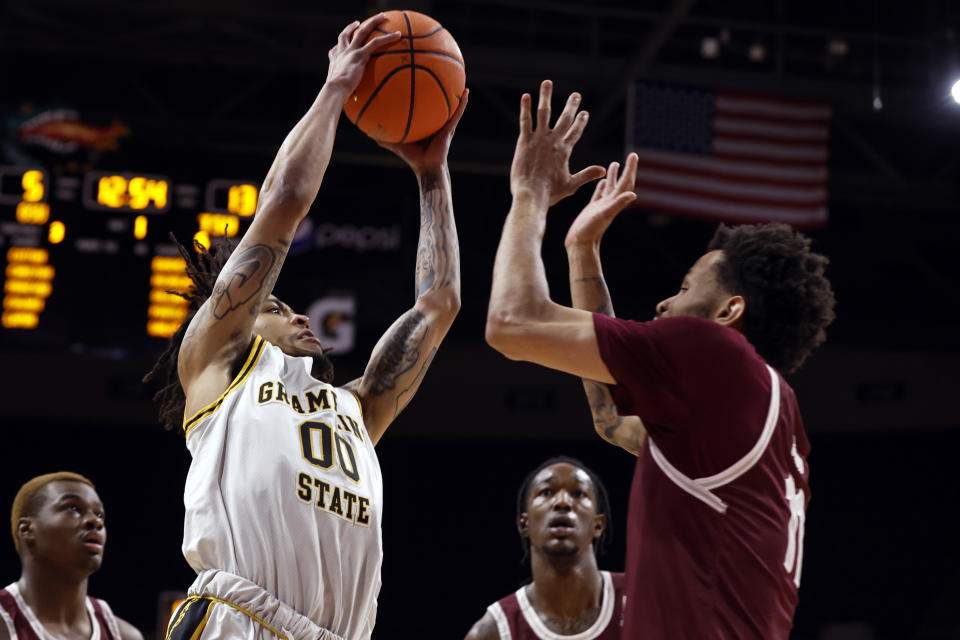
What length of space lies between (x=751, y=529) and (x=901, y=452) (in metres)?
11.0

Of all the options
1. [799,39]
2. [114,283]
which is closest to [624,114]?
[799,39]

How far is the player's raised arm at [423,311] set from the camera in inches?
130

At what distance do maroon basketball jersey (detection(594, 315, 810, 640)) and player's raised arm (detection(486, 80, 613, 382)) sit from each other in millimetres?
65

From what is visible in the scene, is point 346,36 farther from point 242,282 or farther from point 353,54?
point 242,282

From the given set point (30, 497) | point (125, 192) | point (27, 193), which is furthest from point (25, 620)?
point (27, 193)

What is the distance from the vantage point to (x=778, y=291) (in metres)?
2.62

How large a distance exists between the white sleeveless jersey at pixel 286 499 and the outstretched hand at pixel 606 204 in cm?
83

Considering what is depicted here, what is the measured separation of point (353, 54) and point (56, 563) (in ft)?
8.61

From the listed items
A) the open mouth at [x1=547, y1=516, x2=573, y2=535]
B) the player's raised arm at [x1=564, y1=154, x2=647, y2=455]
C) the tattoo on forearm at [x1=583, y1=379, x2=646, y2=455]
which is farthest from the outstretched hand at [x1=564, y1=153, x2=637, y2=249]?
the open mouth at [x1=547, y1=516, x2=573, y2=535]

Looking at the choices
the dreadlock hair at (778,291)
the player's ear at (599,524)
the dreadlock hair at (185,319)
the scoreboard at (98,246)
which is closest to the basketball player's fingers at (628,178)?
the dreadlock hair at (778,291)

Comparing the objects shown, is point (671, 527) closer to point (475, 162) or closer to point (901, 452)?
point (475, 162)

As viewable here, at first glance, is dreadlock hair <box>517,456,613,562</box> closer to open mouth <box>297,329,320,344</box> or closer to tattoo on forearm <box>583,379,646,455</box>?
tattoo on forearm <box>583,379,646,455</box>

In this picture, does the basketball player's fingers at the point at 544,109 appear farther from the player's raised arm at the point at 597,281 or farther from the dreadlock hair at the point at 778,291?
the dreadlock hair at the point at 778,291

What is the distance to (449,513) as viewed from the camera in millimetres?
12492
